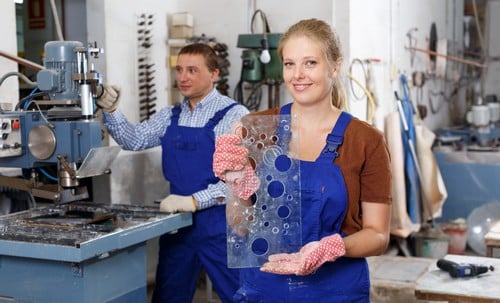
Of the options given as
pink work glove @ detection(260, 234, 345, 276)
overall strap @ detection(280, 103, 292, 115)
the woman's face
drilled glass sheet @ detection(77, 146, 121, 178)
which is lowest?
pink work glove @ detection(260, 234, 345, 276)

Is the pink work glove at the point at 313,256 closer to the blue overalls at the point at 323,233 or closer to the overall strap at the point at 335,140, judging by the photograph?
the blue overalls at the point at 323,233

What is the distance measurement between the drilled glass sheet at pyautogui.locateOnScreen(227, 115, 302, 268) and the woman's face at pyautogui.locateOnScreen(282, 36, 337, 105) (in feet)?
0.32

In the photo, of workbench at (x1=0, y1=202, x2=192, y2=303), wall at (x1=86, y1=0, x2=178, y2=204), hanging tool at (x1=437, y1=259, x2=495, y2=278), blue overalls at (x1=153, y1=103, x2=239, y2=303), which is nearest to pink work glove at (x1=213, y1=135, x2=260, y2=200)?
workbench at (x1=0, y1=202, x2=192, y2=303)

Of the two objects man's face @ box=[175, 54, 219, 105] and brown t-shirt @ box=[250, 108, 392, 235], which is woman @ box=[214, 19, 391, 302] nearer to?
brown t-shirt @ box=[250, 108, 392, 235]

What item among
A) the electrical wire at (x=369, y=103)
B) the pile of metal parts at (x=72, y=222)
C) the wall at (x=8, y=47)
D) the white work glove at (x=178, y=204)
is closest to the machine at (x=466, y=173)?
the electrical wire at (x=369, y=103)

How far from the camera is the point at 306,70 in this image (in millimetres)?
1551

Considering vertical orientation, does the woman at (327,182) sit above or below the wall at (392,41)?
below

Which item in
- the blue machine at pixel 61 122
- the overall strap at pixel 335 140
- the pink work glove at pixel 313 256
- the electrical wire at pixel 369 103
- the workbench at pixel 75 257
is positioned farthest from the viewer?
the electrical wire at pixel 369 103

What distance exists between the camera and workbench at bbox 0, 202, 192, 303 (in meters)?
1.87

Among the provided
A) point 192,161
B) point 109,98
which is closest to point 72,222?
point 109,98

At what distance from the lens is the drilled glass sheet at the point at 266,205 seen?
1.61 meters

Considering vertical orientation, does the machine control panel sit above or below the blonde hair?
below

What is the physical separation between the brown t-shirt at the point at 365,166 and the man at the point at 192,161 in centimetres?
100

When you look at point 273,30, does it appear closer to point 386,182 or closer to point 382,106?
point 382,106
